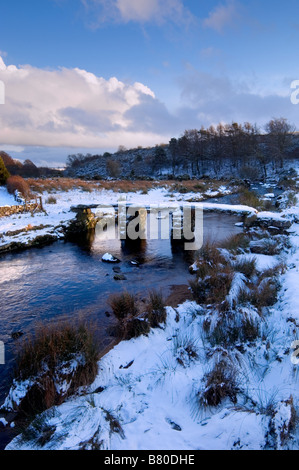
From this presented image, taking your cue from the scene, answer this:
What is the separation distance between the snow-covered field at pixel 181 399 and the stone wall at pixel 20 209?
13.2 m

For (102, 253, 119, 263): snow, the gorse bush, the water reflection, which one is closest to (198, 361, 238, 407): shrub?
the gorse bush

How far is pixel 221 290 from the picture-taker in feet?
19.6

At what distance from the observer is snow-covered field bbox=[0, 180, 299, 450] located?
2764 millimetres

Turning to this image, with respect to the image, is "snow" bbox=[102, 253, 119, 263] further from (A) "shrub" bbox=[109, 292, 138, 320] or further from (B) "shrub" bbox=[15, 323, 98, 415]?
(B) "shrub" bbox=[15, 323, 98, 415]

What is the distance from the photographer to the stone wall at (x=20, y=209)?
15087mm

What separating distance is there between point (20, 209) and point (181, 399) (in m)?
15.6

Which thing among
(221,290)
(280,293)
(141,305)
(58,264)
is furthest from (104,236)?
(280,293)

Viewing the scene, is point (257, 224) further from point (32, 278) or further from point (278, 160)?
point (278, 160)

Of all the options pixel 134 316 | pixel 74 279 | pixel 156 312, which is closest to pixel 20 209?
pixel 74 279

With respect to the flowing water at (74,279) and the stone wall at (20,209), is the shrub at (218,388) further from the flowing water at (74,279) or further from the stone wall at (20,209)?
the stone wall at (20,209)

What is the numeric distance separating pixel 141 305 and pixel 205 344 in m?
2.25

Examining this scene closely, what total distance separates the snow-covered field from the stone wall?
1315 cm

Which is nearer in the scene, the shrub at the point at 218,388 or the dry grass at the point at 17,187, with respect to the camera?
the shrub at the point at 218,388

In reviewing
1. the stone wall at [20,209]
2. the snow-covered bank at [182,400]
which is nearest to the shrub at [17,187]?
the stone wall at [20,209]
